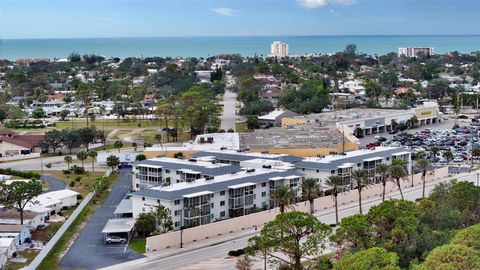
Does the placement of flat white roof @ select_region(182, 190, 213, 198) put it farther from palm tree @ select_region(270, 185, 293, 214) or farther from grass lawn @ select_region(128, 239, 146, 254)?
palm tree @ select_region(270, 185, 293, 214)

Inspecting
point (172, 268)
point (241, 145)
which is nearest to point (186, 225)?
point (172, 268)

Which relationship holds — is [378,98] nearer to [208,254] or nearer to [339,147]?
[339,147]

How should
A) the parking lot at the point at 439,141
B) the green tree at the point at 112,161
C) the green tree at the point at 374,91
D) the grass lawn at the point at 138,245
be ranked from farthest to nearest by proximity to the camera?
the green tree at the point at 374,91
the parking lot at the point at 439,141
the green tree at the point at 112,161
the grass lawn at the point at 138,245

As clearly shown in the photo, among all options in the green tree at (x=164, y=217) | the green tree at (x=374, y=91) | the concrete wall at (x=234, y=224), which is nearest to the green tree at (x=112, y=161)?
the green tree at (x=164, y=217)

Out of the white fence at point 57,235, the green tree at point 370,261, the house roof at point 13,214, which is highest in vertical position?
the green tree at point 370,261

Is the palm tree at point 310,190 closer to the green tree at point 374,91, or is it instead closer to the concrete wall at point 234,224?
the concrete wall at point 234,224

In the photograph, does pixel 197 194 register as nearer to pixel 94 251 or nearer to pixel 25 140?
pixel 94 251
